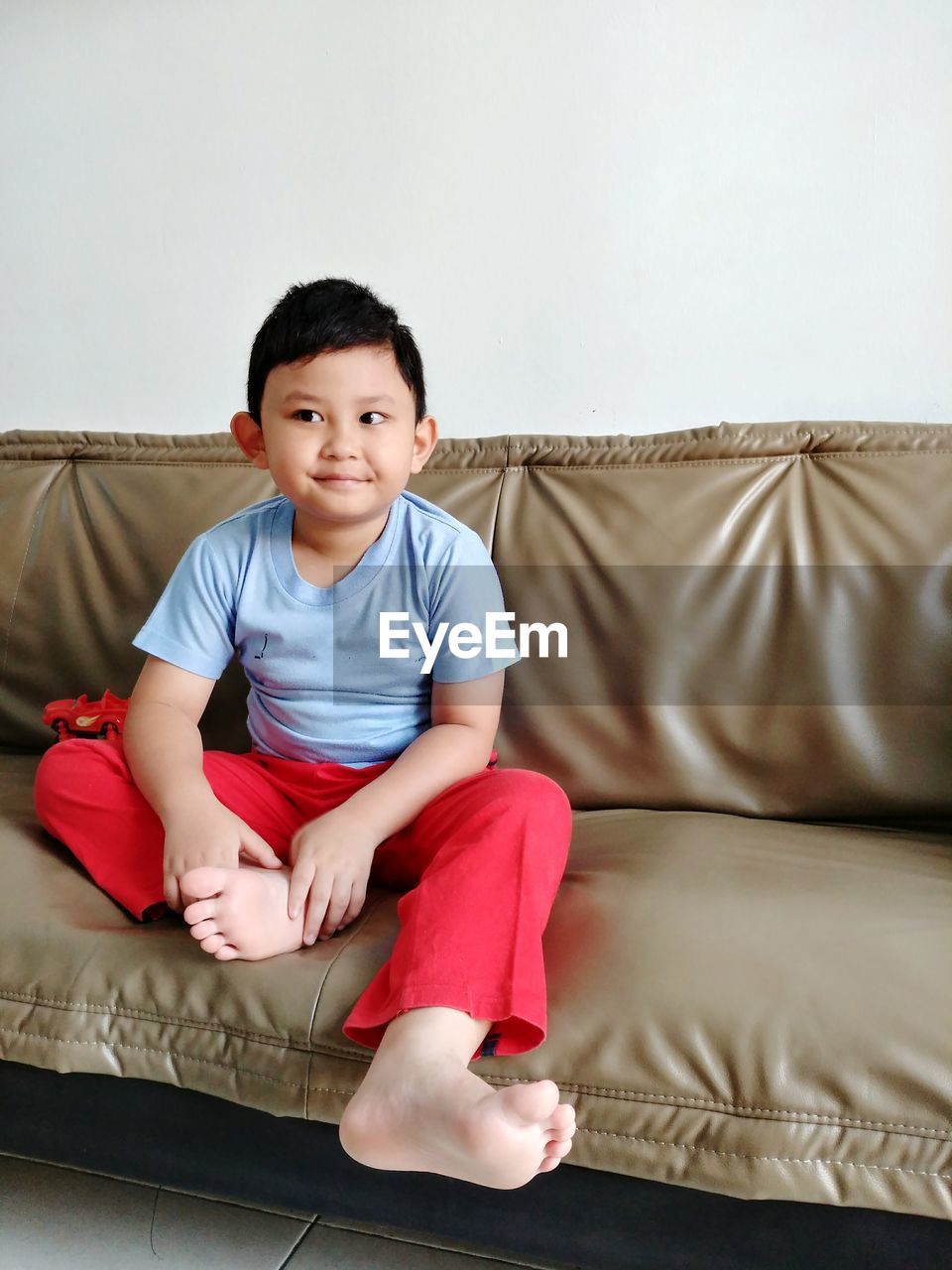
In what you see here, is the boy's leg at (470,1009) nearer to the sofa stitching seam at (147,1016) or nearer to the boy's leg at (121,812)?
the sofa stitching seam at (147,1016)

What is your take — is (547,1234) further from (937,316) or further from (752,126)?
(752,126)

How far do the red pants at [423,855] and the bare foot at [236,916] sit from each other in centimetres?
11

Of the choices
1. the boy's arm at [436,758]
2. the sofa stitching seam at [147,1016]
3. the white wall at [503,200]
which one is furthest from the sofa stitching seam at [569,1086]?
the white wall at [503,200]

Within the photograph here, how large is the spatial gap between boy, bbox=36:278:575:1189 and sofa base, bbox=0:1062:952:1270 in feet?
0.47

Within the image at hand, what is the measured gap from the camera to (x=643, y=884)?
95 centimetres

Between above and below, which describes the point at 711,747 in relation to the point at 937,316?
below

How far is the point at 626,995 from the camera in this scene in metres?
0.79

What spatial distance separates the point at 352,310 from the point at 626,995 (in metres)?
0.72

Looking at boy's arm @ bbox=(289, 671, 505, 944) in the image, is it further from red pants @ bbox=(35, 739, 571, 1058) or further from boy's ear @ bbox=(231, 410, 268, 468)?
boy's ear @ bbox=(231, 410, 268, 468)

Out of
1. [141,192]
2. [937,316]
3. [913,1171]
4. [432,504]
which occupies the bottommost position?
[913,1171]

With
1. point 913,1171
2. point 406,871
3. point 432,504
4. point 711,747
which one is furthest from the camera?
point 432,504

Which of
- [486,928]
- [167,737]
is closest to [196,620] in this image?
[167,737]

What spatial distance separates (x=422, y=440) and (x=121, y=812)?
1.71ft

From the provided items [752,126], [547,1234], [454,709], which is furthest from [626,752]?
[752,126]
